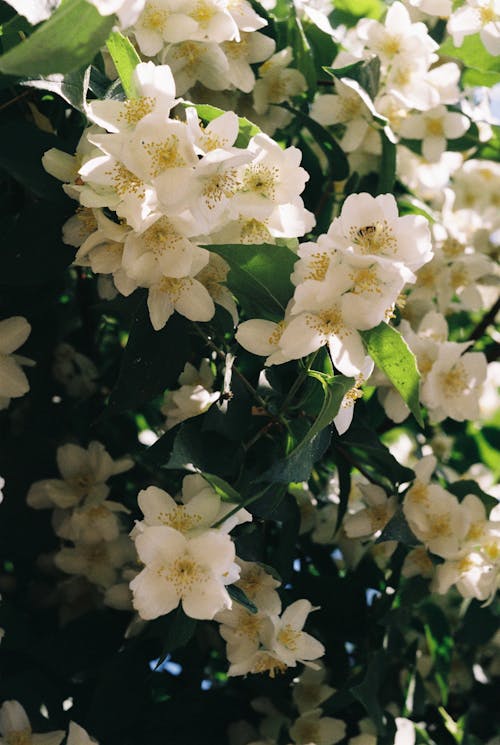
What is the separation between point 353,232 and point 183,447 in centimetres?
28

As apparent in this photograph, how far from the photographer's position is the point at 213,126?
99 cm

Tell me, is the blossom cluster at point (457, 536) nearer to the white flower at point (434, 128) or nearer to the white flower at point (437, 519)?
the white flower at point (437, 519)

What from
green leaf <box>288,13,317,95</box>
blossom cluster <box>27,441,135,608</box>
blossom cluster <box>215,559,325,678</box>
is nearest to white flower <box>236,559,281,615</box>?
blossom cluster <box>215,559,325,678</box>

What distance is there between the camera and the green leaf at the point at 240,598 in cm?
101

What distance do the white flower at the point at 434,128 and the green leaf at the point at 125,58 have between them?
23.7 inches

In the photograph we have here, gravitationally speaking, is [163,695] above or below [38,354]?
below

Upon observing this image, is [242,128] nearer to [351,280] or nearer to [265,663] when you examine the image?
[351,280]

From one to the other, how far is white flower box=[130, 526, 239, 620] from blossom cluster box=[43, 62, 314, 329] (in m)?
0.23

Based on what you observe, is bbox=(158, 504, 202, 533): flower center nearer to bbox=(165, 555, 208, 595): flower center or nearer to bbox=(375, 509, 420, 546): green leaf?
bbox=(165, 555, 208, 595): flower center

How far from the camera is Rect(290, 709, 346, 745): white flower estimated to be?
135cm

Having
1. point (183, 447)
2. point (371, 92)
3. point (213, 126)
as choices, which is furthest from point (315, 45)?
point (183, 447)

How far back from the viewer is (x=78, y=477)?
1386mm

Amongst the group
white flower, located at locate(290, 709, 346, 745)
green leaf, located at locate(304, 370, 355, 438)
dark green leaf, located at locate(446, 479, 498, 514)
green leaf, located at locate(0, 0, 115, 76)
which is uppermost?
green leaf, located at locate(0, 0, 115, 76)

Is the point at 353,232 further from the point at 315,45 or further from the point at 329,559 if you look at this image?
the point at 329,559
